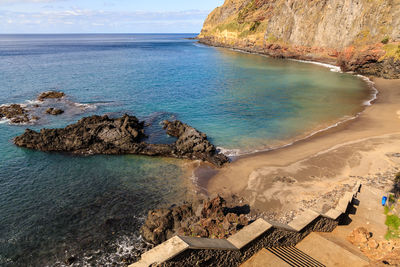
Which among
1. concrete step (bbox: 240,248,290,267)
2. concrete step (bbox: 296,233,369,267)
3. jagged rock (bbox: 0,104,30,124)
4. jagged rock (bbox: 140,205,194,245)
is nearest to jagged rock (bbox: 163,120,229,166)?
jagged rock (bbox: 140,205,194,245)

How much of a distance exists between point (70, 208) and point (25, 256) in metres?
3.90

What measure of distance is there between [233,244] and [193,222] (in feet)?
20.0

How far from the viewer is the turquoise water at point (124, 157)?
49.4 feet

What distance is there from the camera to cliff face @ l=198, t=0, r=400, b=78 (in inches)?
2211

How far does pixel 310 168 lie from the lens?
21438mm

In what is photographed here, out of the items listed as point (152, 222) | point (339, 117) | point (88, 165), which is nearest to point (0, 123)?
point (88, 165)

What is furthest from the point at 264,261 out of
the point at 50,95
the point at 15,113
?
the point at 50,95

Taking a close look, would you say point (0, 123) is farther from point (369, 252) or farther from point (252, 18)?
point (252, 18)

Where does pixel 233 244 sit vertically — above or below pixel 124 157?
above

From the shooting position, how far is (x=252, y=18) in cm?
12500

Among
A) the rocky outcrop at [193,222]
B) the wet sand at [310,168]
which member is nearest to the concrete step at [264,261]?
the rocky outcrop at [193,222]

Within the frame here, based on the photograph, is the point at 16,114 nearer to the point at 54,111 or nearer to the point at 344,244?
the point at 54,111

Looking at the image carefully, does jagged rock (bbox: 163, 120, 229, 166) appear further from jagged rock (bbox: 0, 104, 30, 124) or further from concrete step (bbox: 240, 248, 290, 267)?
jagged rock (bbox: 0, 104, 30, 124)

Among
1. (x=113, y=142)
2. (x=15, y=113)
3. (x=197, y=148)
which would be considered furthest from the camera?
(x=15, y=113)
